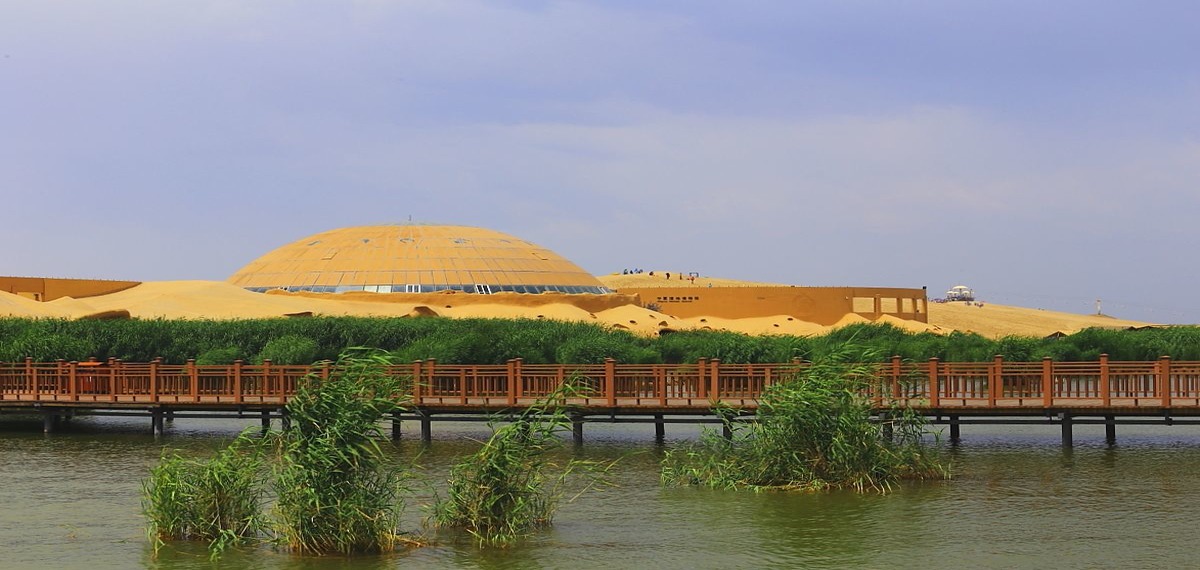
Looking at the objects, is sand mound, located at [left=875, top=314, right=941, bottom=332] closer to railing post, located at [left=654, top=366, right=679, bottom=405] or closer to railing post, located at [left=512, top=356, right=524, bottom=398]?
railing post, located at [left=654, top=366, right=679, bottom=405]

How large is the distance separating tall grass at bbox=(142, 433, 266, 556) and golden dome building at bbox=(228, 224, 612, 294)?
4546 centimetres

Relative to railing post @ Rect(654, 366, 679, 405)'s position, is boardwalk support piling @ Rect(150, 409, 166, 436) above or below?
below

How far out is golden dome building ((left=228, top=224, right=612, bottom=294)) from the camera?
63969mm

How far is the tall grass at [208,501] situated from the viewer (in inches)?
669

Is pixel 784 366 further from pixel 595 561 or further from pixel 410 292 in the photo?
pixel 410 292

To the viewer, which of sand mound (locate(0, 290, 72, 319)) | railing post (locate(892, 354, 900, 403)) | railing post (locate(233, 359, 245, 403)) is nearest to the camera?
railing post (locate(892, 354, 900, 403))

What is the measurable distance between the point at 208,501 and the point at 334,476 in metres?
1.89

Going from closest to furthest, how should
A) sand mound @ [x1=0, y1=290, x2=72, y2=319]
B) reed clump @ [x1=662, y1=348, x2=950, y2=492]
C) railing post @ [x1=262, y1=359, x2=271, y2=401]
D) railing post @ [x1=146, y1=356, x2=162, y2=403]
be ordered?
reed clump @ [x1=662, y1=348, x2=950, y2=492]
railing post @ [x1=262, y1=359, x2=271, y2=401]
railing post @ [x1=146, y1=356, x2=162, y2=403]
sand mound @ [x1=0, y1=290, x2=72, y2=319]

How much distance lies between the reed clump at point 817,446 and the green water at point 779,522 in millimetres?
463

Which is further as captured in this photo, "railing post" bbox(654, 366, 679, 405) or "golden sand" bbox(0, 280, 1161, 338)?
"golden sand" bbox(0, 280, 1161, 338)

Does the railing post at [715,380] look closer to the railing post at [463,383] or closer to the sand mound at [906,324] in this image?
the railing post at [463,383]

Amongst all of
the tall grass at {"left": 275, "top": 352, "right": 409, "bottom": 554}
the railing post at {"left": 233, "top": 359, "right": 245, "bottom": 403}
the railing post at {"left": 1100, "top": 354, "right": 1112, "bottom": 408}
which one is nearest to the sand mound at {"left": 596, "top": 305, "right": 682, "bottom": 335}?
the railing post at {"left": 233, "top": 359, "right": 245, "bottom": 403}

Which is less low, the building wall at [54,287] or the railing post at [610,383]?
the building wall at [54,287]

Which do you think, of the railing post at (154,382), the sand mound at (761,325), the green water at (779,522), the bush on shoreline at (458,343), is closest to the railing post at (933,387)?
the green water at (779,522)
